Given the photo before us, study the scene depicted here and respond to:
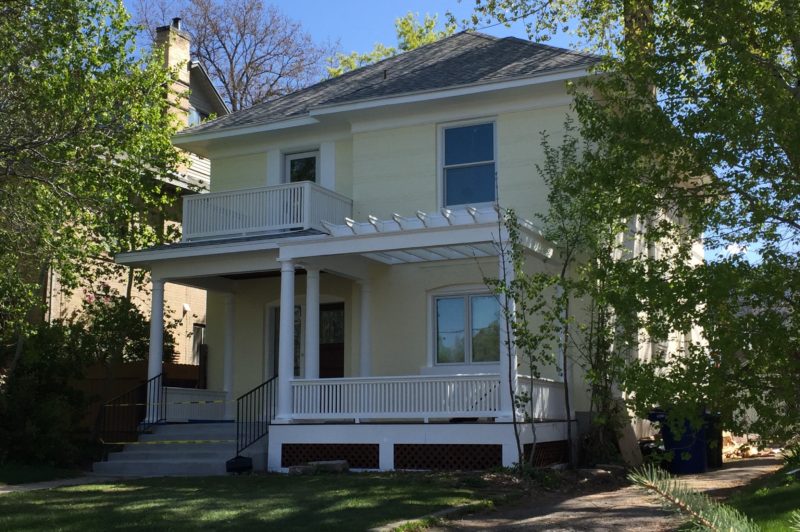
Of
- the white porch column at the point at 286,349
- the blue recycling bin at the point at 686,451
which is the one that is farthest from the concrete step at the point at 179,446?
the blue recycling bin at the point at 686,451

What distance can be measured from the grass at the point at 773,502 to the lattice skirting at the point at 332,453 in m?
6.05

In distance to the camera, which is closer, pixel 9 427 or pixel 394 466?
pixel 394 466

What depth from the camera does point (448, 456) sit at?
48.2ft

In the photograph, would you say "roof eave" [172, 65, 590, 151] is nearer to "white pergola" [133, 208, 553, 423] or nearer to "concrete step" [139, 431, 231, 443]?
"white pergola" [133, 208, 553, 423]

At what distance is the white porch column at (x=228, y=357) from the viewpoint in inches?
768

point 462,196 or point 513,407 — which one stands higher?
point 462,196

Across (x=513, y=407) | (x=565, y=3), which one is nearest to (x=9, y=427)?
(x=513, y=407)

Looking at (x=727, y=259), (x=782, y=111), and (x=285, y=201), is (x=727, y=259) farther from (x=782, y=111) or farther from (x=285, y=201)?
(x=285, y=201)

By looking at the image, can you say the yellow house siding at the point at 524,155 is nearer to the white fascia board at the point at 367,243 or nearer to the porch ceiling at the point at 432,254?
the porch ceiling at the point at 432,254

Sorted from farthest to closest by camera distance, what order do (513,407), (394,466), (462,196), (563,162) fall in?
(462,196)
(563,162)
(394,466)
(513,407)

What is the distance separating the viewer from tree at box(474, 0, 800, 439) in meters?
8.92

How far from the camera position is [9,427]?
659 inches

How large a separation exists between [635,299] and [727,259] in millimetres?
1019

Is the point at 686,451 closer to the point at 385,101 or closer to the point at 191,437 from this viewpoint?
the point at 385,101
